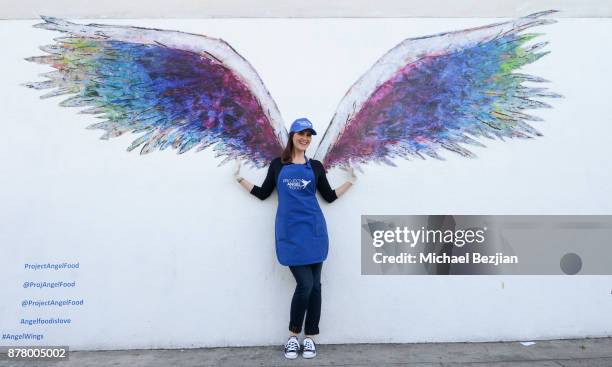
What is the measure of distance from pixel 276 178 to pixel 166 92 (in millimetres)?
Result: 1132

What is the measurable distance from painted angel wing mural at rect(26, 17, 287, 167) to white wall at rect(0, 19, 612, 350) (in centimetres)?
11

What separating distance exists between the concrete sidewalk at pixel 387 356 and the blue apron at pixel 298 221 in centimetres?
77

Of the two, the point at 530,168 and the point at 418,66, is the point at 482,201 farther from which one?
the point at 418,66

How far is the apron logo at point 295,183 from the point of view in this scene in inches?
128

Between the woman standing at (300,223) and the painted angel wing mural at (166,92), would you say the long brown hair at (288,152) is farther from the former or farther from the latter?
the painted angel wing mural at (166,92)

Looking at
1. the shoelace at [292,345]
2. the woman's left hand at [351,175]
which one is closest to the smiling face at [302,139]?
the woman's left hand at [351,175]

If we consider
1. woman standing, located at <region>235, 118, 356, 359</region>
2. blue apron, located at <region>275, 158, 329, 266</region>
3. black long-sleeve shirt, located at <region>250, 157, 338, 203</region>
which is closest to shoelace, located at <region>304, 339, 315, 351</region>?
woman standing, located at <region>235, 118, 356, 359</region>

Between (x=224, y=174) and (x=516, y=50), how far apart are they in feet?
8.55

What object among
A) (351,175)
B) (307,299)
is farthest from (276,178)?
(307,299)

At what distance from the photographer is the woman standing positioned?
10.5 ft

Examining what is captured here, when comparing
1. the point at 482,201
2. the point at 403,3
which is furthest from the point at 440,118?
the point at 403,3

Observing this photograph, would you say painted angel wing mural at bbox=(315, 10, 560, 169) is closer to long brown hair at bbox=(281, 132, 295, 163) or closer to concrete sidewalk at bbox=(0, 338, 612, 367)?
long brown hair at bbox=(281, 132, 295, 163)

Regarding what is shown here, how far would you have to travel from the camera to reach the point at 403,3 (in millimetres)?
3562

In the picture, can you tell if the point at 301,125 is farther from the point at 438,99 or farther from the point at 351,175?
the point at 438,99
